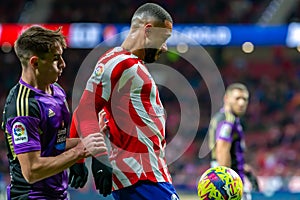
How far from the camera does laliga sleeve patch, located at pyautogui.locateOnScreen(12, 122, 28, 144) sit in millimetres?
3780

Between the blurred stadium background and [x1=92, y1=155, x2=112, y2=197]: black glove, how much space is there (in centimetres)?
1006

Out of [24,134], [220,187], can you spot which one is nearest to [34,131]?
[24,134]

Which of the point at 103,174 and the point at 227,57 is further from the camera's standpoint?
the point at 227,57

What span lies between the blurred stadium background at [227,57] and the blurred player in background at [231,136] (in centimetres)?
637

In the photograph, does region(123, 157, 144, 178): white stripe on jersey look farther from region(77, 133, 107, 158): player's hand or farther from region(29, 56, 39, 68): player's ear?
region(29, 56, 39, 68): player's ear

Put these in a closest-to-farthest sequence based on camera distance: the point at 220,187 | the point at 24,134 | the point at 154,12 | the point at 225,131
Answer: the point at 24,134 → the point at 154,12 → the point at 220,187 → the point at 225,131

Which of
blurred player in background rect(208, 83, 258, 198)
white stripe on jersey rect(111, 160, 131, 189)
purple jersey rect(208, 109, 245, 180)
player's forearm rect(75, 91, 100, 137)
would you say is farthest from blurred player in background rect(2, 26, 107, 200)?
purple jersey rect(208, 109, 245, 180)

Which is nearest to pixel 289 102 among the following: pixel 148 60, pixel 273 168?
pixel 273 168

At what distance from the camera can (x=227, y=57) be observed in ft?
72.9

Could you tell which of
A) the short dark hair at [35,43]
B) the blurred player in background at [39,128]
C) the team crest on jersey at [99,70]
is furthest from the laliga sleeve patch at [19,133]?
the team crest on jersey at [99,70]

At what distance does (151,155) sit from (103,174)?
1.22 feet

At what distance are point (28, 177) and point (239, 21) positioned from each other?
62.0ft

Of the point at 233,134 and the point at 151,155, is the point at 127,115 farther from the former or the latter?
the point at 233,134

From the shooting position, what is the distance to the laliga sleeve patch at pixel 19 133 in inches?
149
